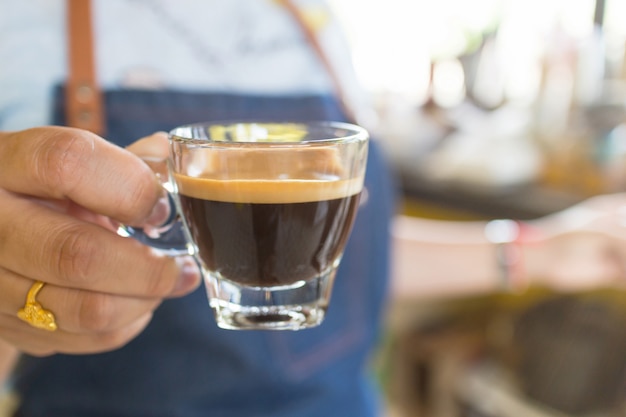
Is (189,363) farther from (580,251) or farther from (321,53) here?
(580,251)

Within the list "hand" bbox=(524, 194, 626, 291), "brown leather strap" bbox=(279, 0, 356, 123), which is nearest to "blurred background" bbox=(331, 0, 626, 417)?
"brown leather strap" bbox=(279, 0, 356, 123)

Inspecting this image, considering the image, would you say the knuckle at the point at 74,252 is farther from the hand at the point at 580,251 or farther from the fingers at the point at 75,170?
→ the hand at the point at 580,251

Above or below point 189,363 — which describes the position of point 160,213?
above

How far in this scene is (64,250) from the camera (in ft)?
1.17

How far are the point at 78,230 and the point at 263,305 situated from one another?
109 millimetres

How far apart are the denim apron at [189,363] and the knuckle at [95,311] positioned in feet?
0.88

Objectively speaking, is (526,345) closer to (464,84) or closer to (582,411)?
(582,411)

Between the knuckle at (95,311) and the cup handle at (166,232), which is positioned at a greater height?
the cup handle at (166,232)

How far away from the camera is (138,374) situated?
679 millimetres

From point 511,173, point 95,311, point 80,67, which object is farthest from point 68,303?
point 511,173

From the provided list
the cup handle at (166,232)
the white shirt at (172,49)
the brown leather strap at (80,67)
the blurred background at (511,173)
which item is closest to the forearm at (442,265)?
the blurred background at (511,173)

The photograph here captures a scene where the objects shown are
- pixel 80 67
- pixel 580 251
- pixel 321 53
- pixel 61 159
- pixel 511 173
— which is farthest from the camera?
pixel 511 173

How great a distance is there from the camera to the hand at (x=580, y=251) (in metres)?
0.99

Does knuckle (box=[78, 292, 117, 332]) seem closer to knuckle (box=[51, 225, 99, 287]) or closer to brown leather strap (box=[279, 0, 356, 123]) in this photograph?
knuckle (box=[51, 225, 99, 287])
